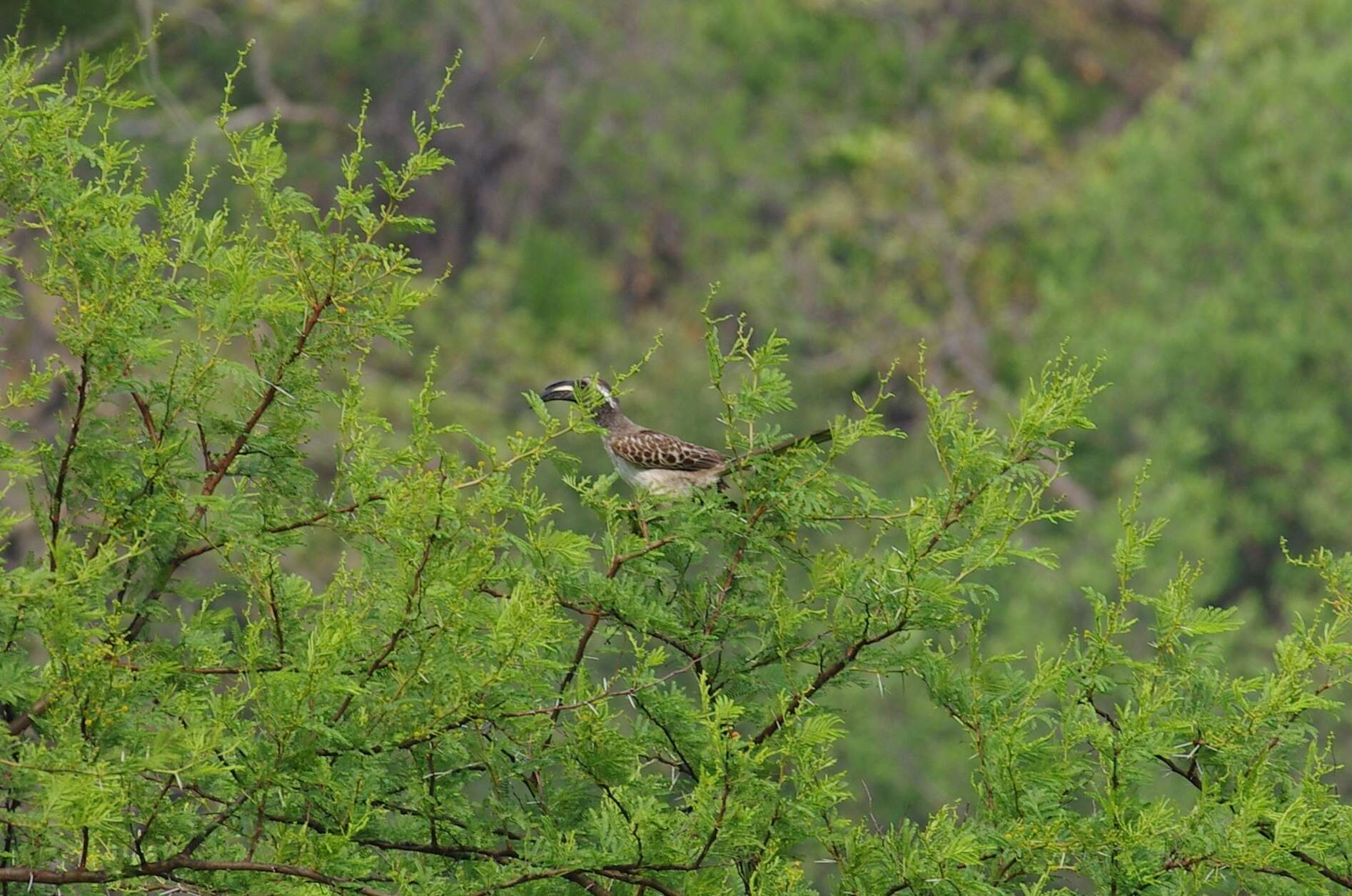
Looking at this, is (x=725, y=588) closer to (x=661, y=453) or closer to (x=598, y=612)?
(x=598, y=612)

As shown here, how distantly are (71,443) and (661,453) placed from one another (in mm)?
3153

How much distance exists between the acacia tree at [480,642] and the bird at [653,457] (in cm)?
58

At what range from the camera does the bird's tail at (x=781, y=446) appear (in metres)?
5.92

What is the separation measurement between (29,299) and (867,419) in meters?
17.5

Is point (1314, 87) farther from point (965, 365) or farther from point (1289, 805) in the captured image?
point (1289, 805)

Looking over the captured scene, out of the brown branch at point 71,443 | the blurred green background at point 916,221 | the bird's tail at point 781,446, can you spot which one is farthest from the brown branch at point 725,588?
the blurred green background at point 916,221

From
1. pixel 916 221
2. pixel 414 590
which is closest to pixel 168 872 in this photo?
pixel 414 590

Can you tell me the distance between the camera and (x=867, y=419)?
5680mm

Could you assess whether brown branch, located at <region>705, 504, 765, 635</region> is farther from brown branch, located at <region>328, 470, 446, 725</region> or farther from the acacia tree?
brown branch, located at <region>328, 470, 446, 725</region>

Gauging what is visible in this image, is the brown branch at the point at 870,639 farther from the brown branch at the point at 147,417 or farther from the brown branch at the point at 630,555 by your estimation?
the brown branch at the point at 147,417

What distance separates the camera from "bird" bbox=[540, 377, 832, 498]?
6922 millimetres

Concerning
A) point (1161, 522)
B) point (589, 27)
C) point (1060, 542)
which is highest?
point (1161, 522)

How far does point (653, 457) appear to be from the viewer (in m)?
8.39

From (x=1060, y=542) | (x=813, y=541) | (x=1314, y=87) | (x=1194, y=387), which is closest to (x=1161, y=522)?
(x=813, y=541)
